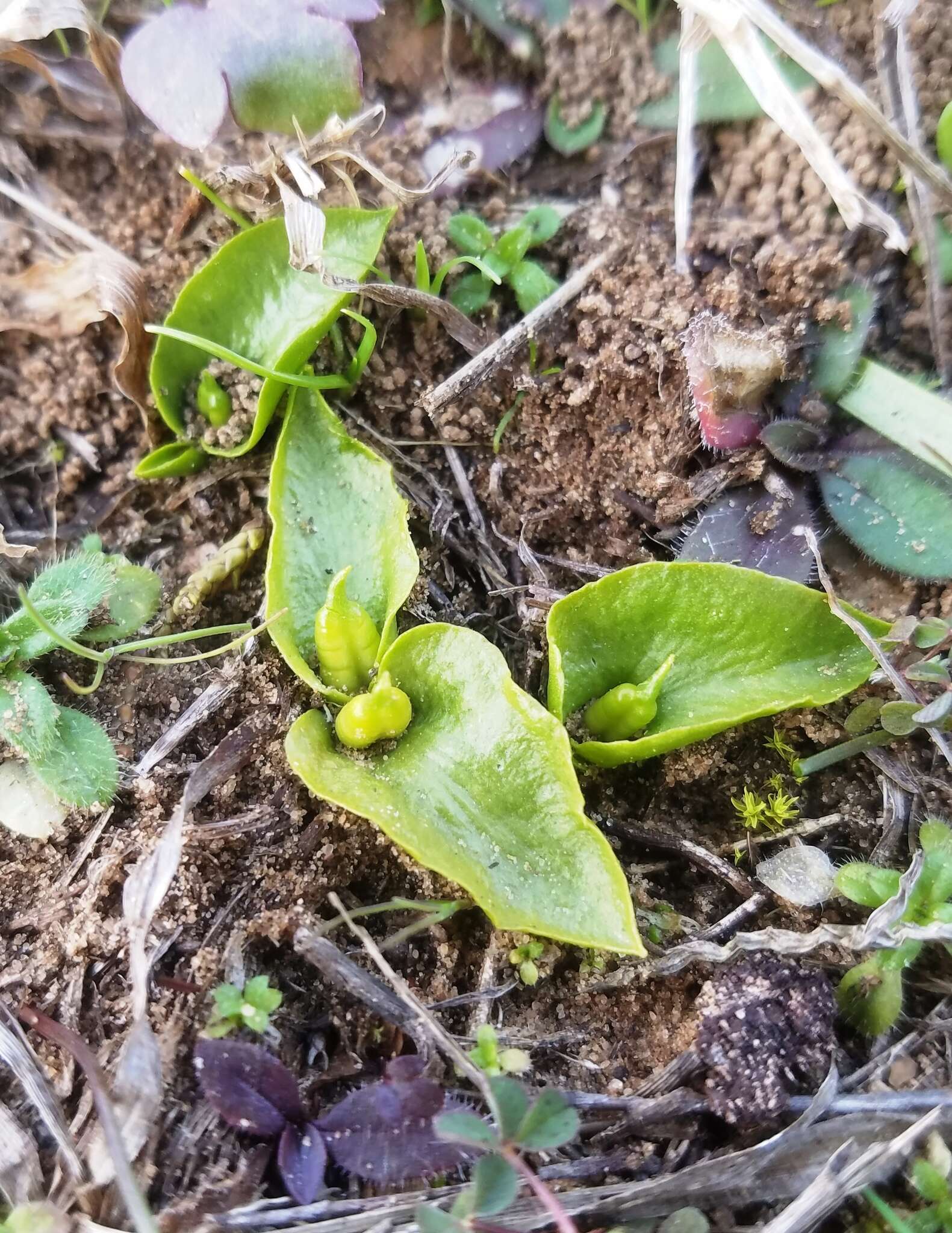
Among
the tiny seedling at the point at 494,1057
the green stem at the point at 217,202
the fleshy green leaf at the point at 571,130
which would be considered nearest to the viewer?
the tiny seedling at the point at 494,1057

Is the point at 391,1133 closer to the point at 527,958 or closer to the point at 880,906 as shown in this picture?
the point at 527,958

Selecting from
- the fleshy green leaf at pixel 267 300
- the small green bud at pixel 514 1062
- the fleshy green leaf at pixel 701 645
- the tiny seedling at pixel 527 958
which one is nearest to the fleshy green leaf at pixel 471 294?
the fleshy green leaf at pixel 267 300

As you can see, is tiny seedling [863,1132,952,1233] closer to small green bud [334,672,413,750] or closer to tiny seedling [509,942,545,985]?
tiny seedling [509,942,545,985]

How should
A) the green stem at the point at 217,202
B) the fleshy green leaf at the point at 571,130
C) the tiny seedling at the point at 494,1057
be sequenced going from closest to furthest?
the tiny seedling at the point at 494,1057, the green stem at the point at 217,202, the fleshy green leaf at the point at 571,130

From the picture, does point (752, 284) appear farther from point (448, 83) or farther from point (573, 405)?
point (448, 83)

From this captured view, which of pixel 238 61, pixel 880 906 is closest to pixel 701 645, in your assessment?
pixel 880 906

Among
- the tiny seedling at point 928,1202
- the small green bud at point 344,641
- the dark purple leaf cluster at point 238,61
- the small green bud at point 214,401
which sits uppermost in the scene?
the dark purple leaf cluster at point 238,61

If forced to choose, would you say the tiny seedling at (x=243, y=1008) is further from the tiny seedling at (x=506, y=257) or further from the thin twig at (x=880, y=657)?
the tiny seedling at (x=506, y=257)

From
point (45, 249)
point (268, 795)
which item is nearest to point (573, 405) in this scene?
point (268, 795)
